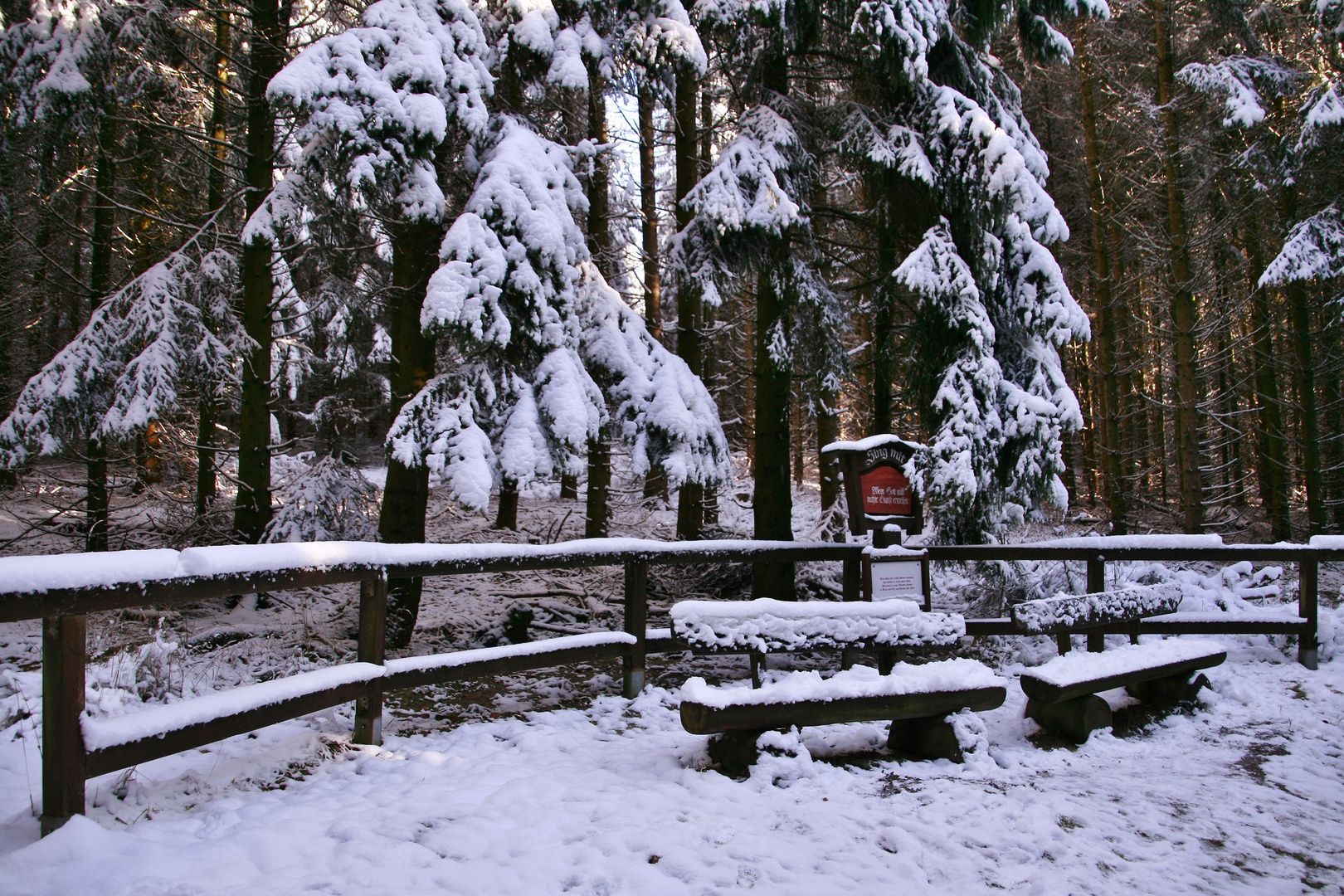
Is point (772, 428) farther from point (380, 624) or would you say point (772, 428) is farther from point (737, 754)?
point (380, 624)

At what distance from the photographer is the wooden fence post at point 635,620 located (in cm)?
600

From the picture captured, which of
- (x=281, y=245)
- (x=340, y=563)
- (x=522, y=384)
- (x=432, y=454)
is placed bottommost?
(x=340, y=563)

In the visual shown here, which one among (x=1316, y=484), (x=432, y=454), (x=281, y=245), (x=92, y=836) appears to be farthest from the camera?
(x=1316, y=484)

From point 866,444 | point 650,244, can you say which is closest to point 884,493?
point 866,444

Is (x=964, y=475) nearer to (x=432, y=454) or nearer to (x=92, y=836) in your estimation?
(x=432, y=454)

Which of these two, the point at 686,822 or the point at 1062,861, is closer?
the point at 1062,861

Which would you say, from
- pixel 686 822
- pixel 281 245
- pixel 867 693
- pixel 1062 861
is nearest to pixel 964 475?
pixel 867 693

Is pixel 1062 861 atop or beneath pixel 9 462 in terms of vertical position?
beneath

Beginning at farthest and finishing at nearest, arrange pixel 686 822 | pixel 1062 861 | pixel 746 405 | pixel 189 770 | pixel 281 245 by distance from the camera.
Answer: pixel 746 405
pixel 281 245
pixel 189 770
pixel 686 822
pixel 1062 861

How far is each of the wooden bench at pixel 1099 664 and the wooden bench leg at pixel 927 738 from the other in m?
0.73

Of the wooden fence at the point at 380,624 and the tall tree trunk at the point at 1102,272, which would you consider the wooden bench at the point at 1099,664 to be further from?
the tall tree trunk at the point at 1102,272

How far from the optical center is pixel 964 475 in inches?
287

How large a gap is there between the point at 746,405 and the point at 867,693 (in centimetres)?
2087

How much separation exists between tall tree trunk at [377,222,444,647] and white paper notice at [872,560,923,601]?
14.5 feet
